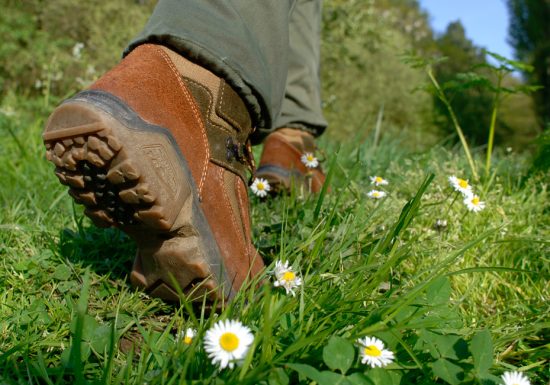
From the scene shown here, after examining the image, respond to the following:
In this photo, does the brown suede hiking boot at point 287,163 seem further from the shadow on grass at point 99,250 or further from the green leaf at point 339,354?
the green leaf at point 339,354

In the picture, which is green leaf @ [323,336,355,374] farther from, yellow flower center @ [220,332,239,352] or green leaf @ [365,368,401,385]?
yellow flower center @ [220,332,239,352]

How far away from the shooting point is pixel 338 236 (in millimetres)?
1548

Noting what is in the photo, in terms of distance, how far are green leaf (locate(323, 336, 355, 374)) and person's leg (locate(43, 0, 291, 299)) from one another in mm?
320

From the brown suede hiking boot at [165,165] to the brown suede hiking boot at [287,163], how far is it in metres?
0.66

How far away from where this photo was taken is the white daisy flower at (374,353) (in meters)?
1.03

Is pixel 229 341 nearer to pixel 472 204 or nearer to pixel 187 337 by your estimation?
pixel 187 337

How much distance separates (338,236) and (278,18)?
0.60 m

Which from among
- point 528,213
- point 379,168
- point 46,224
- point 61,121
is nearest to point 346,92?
point 379,168

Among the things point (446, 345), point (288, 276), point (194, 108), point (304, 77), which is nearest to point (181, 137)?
point (194, 108)

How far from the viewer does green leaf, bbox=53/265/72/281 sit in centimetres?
150

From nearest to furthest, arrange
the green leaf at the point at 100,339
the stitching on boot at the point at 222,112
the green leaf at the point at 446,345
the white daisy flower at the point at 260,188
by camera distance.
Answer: the green leaf at the point at 446,345
the green leaf at the point at 100,339
the stitching on boot at the point at 222,112
the white daisy flower at the point at 260,188

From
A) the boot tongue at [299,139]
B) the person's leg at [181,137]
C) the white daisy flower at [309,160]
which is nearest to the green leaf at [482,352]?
the person's leg at [181,137]

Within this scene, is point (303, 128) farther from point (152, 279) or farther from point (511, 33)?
point (511, 33)

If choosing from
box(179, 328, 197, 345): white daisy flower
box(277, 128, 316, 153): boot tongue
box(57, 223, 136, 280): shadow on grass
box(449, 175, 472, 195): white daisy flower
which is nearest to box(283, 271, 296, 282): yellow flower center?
box(179, 328, 197, 345): white daisy flower
